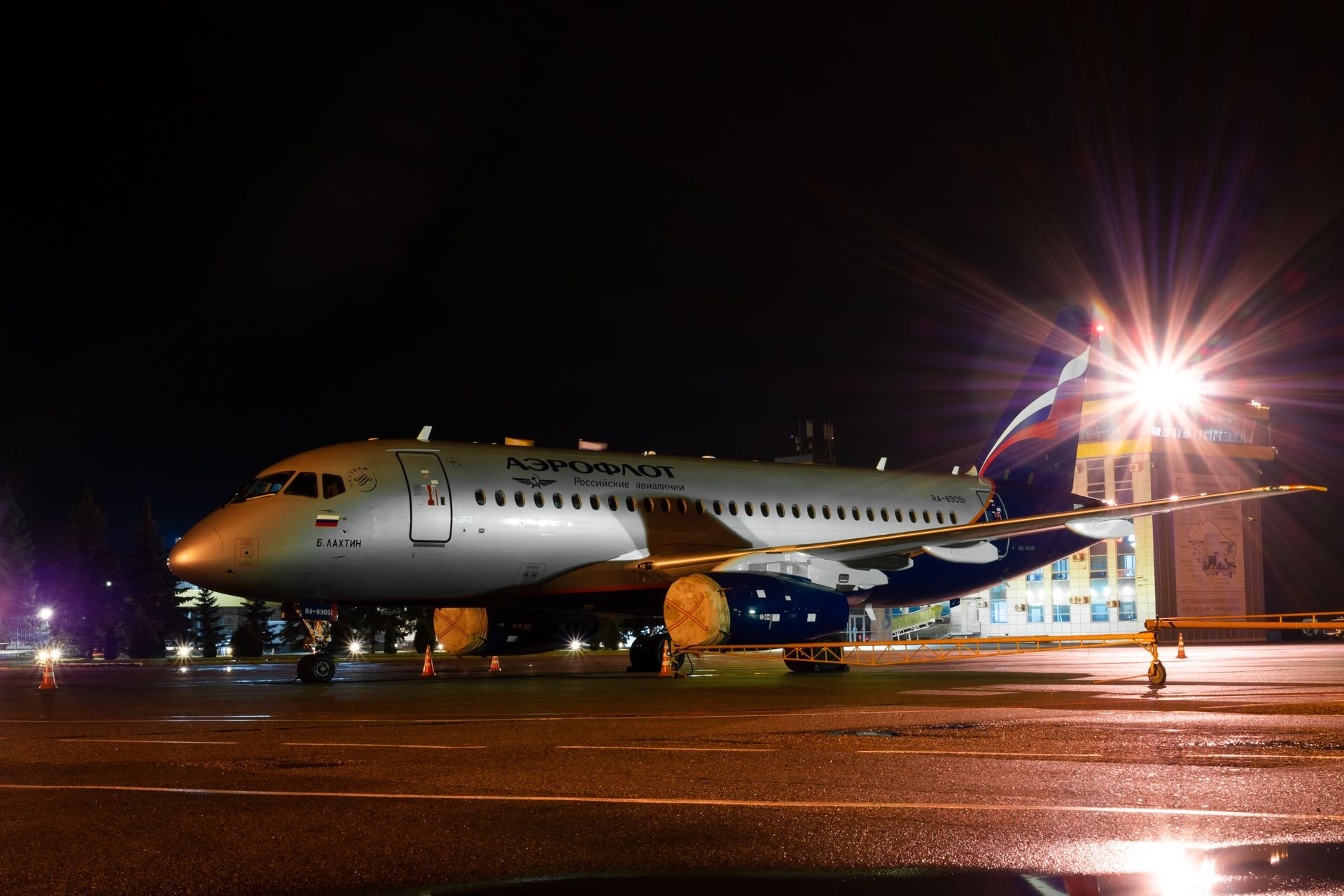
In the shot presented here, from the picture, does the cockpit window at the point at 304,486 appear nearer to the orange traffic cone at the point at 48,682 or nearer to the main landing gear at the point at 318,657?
the main landing gear at the point at 318,657

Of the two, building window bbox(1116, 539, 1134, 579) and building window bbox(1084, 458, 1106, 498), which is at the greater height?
building window bbox(1084, 458, 1106, 498)

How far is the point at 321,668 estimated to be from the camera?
2105 cm

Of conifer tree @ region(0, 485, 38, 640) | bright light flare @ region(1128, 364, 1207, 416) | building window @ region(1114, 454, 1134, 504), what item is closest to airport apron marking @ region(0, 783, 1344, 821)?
conifer tree @ region(0, 485, 38, 640)

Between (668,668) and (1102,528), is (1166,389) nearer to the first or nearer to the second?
(1102,528)

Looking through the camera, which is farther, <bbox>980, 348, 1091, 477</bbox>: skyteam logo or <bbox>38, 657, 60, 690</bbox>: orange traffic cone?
<bbox>980, 348, 1091, 477</bbox>: skyteam logo

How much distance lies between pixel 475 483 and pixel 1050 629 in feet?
214

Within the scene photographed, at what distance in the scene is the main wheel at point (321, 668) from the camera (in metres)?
21.0

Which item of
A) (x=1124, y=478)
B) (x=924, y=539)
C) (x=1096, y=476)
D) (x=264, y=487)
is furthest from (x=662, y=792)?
(x=1096, y=476)

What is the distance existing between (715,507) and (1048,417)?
39.3ft

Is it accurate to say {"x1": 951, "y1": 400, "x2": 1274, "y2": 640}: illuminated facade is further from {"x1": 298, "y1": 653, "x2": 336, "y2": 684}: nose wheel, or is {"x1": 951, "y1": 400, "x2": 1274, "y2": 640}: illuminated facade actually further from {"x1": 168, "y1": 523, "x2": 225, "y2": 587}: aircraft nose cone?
{"x1": 168, "y1": 523, "x2": 225, "y2": 587}: aircraft nose cone

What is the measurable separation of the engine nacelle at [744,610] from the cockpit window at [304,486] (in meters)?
6.27

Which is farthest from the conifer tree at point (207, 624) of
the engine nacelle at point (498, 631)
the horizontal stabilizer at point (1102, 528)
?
the horizontal stabilizer at point (1102, 528)

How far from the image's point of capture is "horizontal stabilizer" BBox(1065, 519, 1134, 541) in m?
28.2

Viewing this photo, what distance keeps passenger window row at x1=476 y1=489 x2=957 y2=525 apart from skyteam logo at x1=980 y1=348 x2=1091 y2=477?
4090 millimetres
